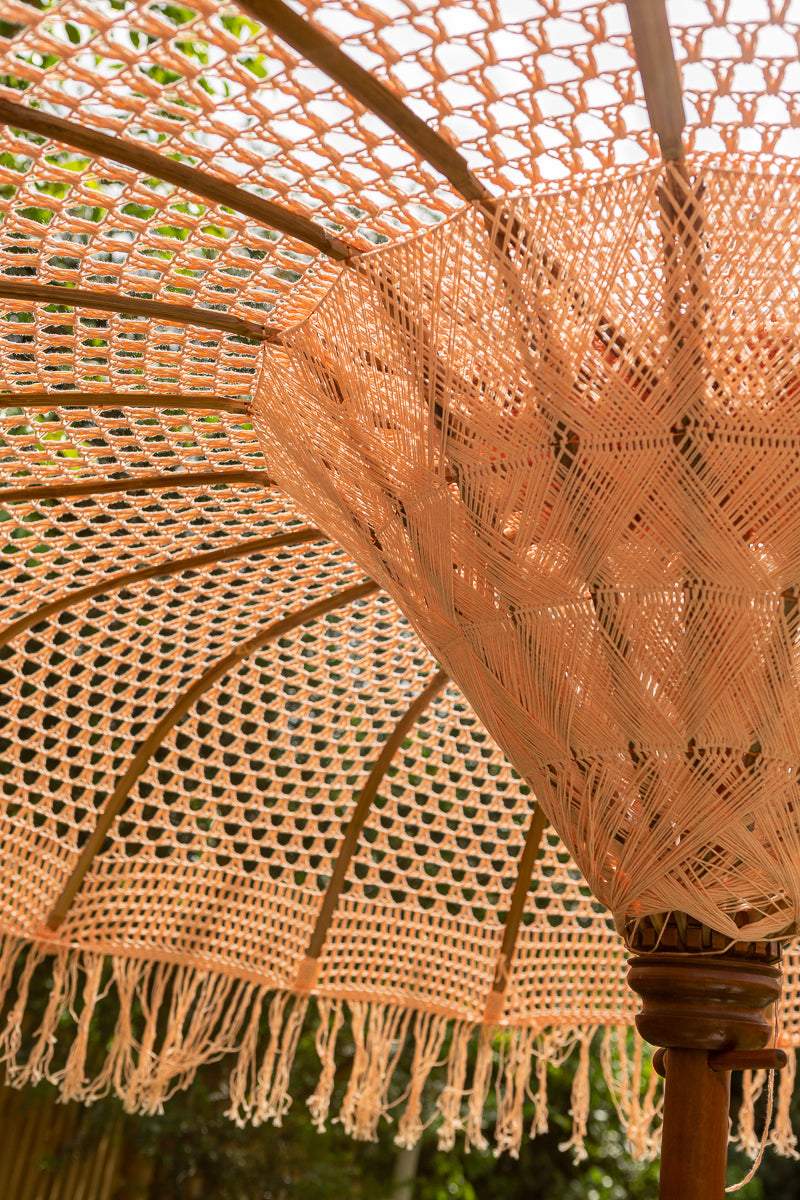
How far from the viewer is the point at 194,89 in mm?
949

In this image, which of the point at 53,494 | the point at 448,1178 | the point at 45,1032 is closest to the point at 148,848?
the point at 45,1032

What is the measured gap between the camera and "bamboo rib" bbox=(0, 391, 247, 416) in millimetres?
1452

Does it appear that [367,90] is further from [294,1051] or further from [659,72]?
[294,1051]

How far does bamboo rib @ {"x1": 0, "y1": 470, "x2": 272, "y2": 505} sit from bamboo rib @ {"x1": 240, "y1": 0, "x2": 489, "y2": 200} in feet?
2.45

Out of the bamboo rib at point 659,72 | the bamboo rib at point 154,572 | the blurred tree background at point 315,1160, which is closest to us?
the bamboo rib at point 659,72

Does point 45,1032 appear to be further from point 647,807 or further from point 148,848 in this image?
point 647,807

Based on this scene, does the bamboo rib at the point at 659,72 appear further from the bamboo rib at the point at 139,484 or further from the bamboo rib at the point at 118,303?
the bamboo rib at the point at 139,484

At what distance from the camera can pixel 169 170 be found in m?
0.99

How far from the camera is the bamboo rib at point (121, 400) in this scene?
4.76 ft

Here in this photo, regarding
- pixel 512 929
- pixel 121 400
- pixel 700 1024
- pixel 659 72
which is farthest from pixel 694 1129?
pixel 512 929

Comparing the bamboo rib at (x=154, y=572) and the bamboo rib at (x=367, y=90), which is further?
the bamboo rib at (x=154, y=572)

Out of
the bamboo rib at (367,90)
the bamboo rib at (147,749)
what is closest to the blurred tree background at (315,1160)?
the bamboo rib at (147,749)

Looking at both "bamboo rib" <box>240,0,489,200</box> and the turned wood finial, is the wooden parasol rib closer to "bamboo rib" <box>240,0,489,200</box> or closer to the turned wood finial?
the turned wood finial

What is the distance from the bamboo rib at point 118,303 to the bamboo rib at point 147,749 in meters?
0.87
